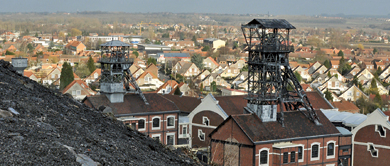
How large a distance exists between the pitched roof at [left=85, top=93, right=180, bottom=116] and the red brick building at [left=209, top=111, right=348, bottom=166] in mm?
7961

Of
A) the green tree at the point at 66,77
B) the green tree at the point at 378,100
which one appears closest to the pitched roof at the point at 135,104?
the green tree at the point at 66,77

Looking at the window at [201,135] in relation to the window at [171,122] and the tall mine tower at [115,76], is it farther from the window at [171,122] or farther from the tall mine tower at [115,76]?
the tall mine tower at [115,76]

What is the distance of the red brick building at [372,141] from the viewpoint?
2839cm

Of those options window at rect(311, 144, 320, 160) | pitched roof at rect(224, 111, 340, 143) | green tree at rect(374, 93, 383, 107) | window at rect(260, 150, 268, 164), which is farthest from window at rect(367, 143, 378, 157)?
green tree at rect(374, 93, 383, 107)

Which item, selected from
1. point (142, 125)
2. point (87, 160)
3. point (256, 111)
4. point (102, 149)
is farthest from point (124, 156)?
point (142, 125)

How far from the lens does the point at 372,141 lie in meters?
29.0

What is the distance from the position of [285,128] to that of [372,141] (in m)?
5.10

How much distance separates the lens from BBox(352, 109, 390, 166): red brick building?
2839cm

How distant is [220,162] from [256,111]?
330 centimetres

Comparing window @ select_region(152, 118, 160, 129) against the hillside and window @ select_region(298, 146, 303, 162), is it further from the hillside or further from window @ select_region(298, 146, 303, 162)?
the hillside

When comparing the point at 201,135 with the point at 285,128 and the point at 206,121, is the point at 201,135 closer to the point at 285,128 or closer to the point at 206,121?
the point at 206,121

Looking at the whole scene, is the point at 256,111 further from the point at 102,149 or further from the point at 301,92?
the point at 102,149

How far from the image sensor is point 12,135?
8.68 m

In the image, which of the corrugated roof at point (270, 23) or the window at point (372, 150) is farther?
the window at point (372, 150)
